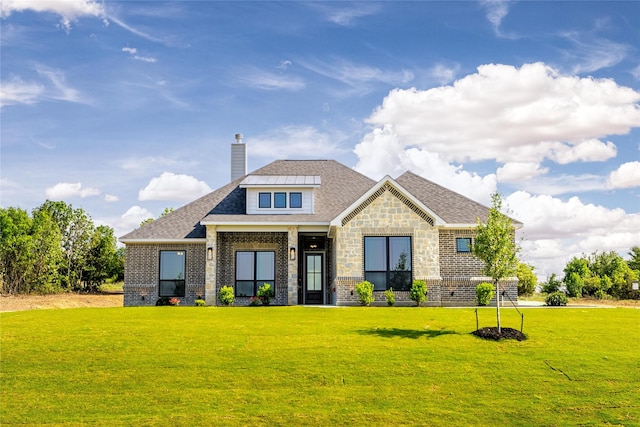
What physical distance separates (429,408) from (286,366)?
11.6ft

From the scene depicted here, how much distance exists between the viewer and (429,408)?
11.9m

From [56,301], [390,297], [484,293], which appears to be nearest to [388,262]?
[390,297]

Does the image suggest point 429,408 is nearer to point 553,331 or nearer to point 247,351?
point 247,351

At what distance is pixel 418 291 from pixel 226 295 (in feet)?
28.8

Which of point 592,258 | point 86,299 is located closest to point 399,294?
point 86,299

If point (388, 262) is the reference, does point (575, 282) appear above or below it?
below

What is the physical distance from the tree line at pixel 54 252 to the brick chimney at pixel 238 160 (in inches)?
674

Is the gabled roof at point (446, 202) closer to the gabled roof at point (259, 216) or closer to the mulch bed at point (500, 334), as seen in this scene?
the gabled roof at point (259, 216)

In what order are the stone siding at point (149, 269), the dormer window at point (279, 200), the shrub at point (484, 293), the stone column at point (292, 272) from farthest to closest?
the dormer window at point (279, 200), the stone siding at point (149, 269), the stone column at point (292, 272), the shrub at point (484, 293)

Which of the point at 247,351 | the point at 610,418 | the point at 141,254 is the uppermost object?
the point at 141,254

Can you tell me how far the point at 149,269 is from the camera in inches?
1156

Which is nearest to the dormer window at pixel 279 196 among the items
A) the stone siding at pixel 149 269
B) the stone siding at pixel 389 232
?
the stone siding at pixel 149 269

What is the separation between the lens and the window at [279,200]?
99.2ft

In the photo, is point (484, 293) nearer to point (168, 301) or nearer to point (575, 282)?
point (575, 282)
